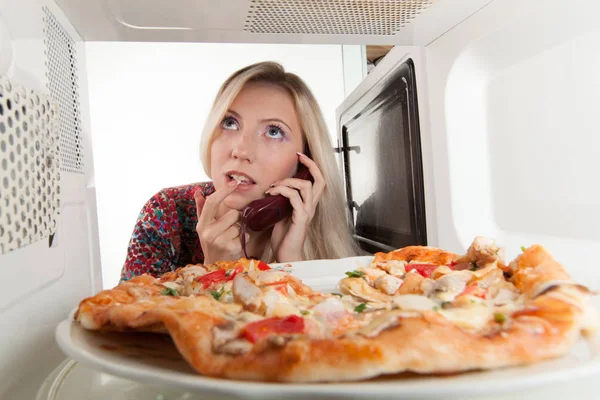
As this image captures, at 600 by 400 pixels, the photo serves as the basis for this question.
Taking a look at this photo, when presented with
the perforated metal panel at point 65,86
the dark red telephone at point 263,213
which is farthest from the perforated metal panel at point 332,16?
the dark red telephone at point 263,213

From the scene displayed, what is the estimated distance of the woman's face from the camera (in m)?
1.62

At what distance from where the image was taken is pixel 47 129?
698mm

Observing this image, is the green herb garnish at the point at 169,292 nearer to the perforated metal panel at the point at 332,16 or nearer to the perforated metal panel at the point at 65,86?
the perforated metal panel at the point at 65,86

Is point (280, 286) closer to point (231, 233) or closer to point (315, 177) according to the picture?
point (231, 233)

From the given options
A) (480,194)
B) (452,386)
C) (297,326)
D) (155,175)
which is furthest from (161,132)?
(452,386)

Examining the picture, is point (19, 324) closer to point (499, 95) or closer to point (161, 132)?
point (499, 95)

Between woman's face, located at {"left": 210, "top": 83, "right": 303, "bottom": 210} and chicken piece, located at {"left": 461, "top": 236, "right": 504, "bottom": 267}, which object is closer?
chicken piece, located at {"left": 461, "top": 236, "right": 504, "bottom": 267}

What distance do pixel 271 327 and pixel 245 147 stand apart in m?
1.25

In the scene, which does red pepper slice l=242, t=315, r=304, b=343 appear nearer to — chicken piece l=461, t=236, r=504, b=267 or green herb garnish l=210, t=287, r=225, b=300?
green herb garnish l=210, t=287, r=225, b=300

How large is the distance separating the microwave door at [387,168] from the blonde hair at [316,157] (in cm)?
8

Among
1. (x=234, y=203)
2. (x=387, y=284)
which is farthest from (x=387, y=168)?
(x=387, y=284)

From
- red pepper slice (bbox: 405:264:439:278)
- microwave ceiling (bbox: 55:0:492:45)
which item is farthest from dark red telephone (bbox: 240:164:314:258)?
red pepper slice (bbox: 405:264:439:278)

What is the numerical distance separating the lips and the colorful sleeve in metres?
0.25

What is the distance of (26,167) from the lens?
59 cm
